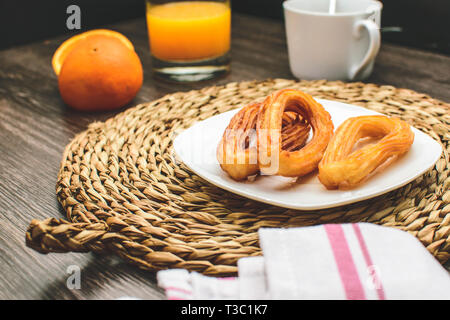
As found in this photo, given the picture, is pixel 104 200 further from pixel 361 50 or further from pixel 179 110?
pixel 361 50

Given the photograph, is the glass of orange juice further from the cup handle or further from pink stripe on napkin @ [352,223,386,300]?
pink stripe on napkin @ [352,223,386,300]

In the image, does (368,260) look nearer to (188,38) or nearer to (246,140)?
(246,140)

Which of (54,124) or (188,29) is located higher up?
(188,29)

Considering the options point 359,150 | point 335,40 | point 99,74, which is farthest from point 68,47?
point 359,150

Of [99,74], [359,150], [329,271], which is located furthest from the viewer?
[99,74]

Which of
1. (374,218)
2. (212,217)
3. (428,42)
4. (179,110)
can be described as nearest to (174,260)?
(212,217)
